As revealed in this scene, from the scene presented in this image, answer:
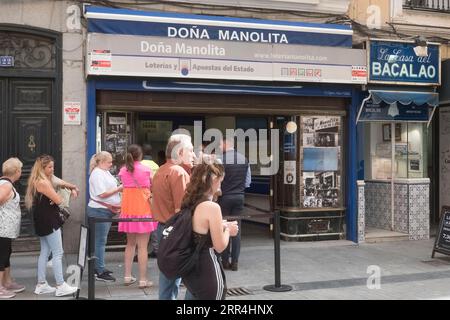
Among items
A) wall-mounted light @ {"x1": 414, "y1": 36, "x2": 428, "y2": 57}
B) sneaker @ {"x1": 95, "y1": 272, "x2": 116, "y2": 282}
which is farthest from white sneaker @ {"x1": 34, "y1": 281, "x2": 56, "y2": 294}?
wall-mounted light @ {"x1": 414, "y1": 36, "x2": 428, "y2": 57}

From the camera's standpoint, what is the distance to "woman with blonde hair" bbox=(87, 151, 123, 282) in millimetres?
7117

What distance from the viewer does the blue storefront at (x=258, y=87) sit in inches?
341

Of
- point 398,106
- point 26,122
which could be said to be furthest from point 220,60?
point 398,106

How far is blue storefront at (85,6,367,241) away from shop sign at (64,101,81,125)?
198 mm

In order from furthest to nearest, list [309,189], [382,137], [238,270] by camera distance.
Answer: [382,137], [309,189], [238,270]

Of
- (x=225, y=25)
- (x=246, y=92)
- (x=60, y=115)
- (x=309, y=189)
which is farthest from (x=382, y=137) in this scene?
(x=60, y=115)

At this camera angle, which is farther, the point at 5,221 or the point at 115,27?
the point at 115,27

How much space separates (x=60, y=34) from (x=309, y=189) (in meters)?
5.08

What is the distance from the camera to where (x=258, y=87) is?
9.48 metres

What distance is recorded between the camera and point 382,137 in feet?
35.7

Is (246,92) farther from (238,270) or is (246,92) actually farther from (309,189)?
(238,270)

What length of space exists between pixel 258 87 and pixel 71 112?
10.4 ft

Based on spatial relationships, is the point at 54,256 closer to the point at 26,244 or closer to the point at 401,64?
the point at 26,244
